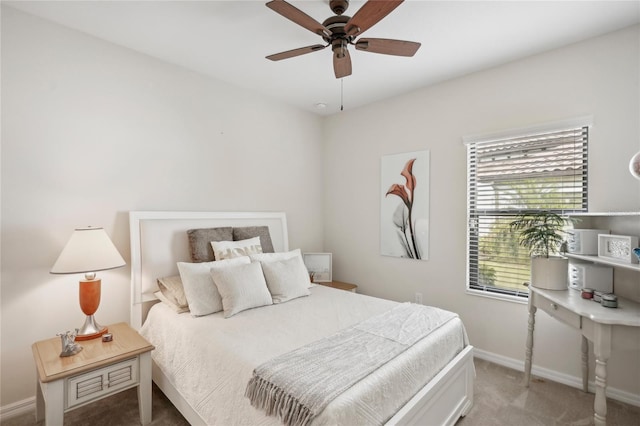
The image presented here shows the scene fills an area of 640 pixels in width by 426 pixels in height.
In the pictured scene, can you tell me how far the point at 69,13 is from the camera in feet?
7.09

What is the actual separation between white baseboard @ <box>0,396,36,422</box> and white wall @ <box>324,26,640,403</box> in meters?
3.11

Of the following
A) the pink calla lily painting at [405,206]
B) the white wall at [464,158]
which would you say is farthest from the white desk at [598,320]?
the pink calla lily painting at [405,206]

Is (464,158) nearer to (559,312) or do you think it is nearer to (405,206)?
(405,206)

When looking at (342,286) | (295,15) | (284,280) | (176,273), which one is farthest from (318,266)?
(295,15)

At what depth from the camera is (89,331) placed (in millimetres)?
2117

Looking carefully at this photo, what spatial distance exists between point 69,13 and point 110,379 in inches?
99.4

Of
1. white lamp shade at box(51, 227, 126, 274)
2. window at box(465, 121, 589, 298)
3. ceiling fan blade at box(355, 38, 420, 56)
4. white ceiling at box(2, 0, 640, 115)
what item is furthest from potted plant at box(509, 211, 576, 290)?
white lamp shade at box(51, 227, 126, 274)

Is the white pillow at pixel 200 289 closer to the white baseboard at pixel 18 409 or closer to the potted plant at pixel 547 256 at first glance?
the white baseboard at pixel 18 409

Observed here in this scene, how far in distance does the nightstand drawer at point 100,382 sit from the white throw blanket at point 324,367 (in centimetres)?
100

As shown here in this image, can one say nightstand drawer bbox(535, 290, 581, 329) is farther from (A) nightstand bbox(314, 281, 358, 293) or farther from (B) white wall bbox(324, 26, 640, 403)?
(A) nightstand bbox(314, 281, 358, 293)

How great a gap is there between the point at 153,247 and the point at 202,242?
0.39 m

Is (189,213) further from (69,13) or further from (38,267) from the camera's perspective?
(69,13)

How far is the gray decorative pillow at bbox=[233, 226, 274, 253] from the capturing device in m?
3.10

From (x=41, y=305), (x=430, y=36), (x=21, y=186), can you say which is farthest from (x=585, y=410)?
(x=21, y=186)
